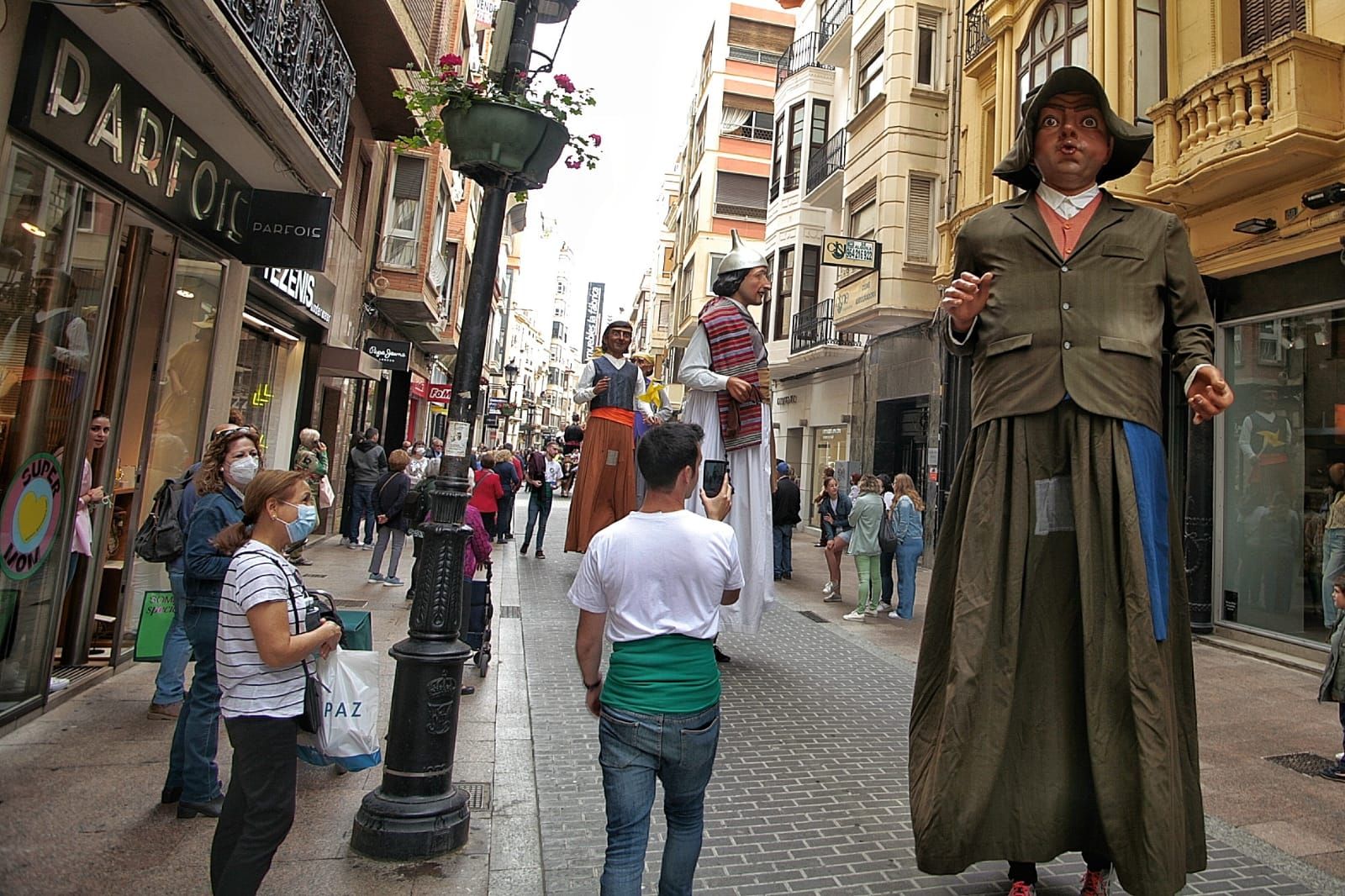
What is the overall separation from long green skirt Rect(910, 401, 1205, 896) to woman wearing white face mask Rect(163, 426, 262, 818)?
9.38 feet

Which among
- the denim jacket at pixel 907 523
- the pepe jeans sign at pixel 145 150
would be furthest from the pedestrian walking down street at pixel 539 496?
the pepe jeans sign at pixel 145 150

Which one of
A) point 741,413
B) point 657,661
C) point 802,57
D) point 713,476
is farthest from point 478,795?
point 802,57

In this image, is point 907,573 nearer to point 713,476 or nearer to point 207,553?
point 713,476

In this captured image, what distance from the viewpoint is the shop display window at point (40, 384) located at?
4293mm

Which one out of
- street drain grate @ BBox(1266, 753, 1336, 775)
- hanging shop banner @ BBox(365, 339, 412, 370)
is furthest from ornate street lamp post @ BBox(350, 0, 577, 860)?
hanging shop banner @ BBox(365, 339, 412, 370)

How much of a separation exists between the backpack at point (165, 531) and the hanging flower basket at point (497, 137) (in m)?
2.30

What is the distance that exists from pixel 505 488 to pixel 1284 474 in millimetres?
10550

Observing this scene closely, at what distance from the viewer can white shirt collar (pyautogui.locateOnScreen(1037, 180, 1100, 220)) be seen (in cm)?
269

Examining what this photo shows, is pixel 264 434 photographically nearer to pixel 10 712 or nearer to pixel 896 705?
pixel 10 712

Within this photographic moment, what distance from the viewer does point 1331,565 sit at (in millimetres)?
7723

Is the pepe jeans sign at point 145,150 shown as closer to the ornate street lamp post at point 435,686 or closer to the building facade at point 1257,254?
the ornate street lamp post at point 435,686

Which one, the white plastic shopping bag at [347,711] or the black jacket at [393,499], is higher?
the black jacket at [393,499]

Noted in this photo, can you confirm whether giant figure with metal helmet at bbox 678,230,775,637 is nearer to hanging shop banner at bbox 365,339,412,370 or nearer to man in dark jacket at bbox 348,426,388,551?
man in dark jacket at bbox 348,426,388,551

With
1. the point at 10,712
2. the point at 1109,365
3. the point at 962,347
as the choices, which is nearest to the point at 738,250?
the point at 962,347
